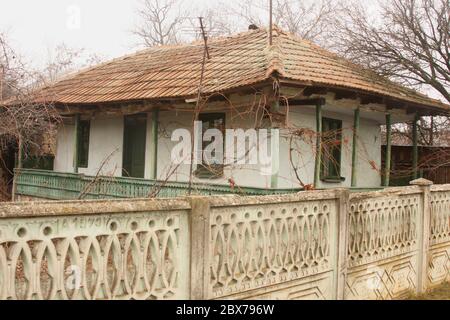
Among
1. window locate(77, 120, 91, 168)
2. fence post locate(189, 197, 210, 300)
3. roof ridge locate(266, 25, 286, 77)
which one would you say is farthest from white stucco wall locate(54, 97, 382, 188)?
fence post locate(189, 197, 210, 300)

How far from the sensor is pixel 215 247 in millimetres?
4082

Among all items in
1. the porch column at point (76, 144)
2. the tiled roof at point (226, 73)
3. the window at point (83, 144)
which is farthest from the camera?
the window at point (83, 144)

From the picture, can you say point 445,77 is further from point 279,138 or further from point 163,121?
point 163,121

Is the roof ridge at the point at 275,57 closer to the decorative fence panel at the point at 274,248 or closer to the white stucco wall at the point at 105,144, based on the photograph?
the decorative fence panel at the point at 274,248

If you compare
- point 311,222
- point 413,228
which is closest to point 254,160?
point 413,228

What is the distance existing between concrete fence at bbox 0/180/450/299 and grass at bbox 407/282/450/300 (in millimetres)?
181

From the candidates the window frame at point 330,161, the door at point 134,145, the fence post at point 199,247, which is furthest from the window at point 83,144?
the fence post at point 199,247

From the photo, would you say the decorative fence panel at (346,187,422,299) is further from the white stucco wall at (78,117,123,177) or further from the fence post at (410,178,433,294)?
the white stucco wall at (78,117,123,177)

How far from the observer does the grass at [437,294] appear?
22.2 feet

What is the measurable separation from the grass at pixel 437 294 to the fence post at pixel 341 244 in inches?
74.1

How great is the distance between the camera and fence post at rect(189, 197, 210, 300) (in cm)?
382

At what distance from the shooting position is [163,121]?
13.6 meters

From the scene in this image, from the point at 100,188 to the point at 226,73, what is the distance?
428 centimetres
